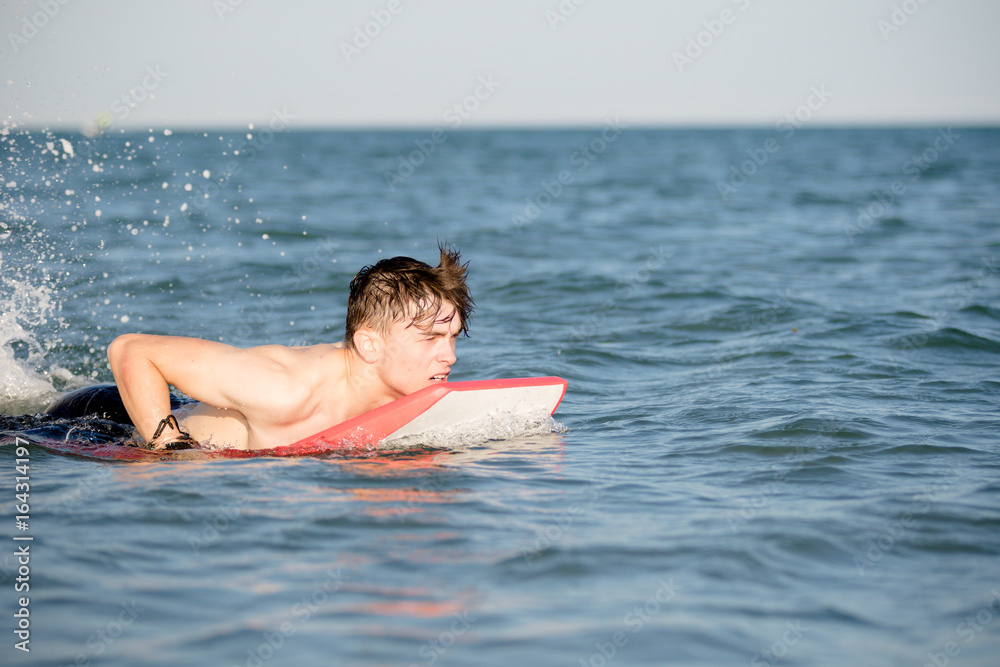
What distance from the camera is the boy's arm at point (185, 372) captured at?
13.5 ft

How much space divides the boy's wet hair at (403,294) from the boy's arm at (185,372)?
0.54 meters

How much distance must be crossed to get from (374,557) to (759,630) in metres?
1.40

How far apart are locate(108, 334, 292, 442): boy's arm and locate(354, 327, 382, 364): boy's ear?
1.45 feet

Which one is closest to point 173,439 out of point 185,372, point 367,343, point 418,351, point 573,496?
point 185,372

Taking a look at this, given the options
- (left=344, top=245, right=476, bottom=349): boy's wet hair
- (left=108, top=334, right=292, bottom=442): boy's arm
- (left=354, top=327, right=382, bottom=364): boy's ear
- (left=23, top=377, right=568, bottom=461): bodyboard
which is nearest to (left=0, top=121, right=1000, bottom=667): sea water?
(left=23, top=377, right=568, bottom=461): bodyboard

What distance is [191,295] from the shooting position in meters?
10.2

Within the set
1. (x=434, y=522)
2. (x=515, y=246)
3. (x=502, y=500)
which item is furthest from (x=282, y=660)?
(x=515, y=246)

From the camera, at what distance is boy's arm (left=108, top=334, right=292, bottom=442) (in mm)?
4113

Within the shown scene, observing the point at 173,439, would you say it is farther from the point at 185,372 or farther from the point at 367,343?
Result: the point at 367,343

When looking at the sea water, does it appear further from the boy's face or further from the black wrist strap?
the boy's face

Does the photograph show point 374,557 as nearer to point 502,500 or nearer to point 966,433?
point 502,500

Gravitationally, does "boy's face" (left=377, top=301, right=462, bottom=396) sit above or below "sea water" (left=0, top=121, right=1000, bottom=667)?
above

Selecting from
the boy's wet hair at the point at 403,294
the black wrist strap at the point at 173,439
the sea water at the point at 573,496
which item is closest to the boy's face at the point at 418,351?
the boy's wet hair at the point at 403,294

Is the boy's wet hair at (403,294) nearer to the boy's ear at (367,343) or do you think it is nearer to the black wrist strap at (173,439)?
the boy's ear at (367,343)
